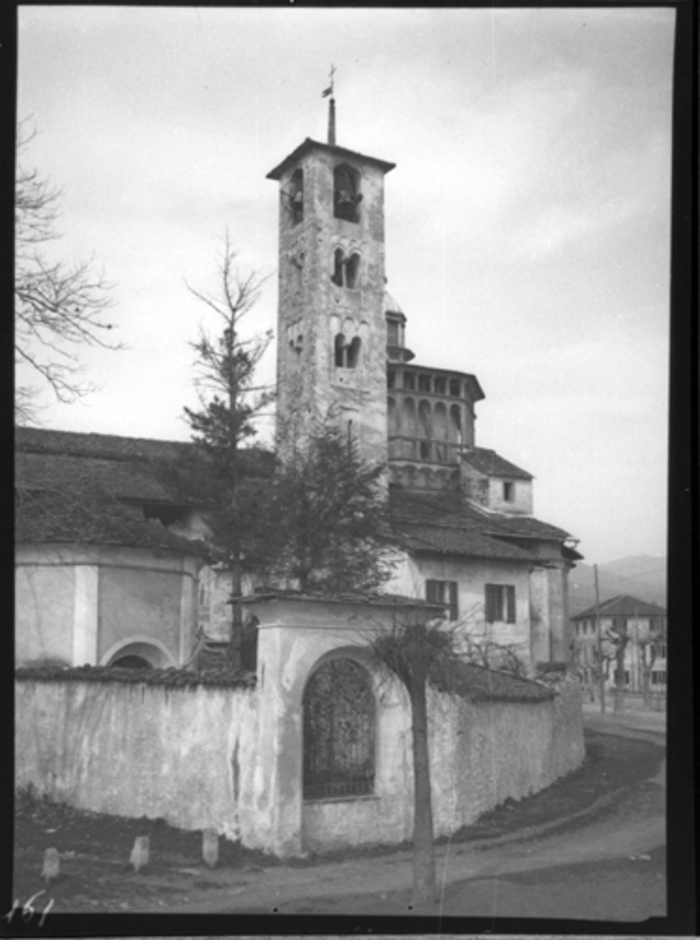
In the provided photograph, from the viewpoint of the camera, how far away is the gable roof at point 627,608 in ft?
34.2

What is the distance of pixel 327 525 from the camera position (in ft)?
44.0

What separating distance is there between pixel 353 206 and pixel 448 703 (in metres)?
12.9

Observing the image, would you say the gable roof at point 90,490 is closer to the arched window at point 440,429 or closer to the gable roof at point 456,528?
the gable roof at point 456,528

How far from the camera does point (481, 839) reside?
9.88 metres

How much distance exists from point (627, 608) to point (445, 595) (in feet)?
6.38

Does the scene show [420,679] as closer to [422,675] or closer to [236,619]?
[422,675]

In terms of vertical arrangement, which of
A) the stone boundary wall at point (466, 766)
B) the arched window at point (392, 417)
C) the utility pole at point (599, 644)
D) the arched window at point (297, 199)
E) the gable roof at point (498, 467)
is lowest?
the stone boundary wall at point (466, 766)

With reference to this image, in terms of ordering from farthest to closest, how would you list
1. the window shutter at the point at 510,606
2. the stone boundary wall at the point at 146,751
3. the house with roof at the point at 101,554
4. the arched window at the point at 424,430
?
the arched window at the point at 424,430 < the window shutter at the point at 510,606 < the house with roof at the point at 101,554 < the stone boundary wall at the point at 146,751

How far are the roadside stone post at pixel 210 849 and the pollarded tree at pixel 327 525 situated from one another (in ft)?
8.69

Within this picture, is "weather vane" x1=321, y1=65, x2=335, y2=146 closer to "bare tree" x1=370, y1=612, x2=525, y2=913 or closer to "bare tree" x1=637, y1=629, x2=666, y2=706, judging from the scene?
"bare tree" x1=370, y1=612, x2=525, y2=913

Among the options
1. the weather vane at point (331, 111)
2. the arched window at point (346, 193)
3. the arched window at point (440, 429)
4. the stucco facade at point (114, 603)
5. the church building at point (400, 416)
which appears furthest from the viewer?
the arched window at point (440, 429)

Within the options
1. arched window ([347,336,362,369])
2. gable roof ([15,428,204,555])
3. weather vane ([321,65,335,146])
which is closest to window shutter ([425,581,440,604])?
gable roof ([15,428,204,555])

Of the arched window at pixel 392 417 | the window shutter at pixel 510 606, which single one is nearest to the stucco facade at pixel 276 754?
the window shutter at pixel 510 606

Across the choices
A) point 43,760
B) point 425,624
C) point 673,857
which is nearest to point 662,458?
point 425,624
